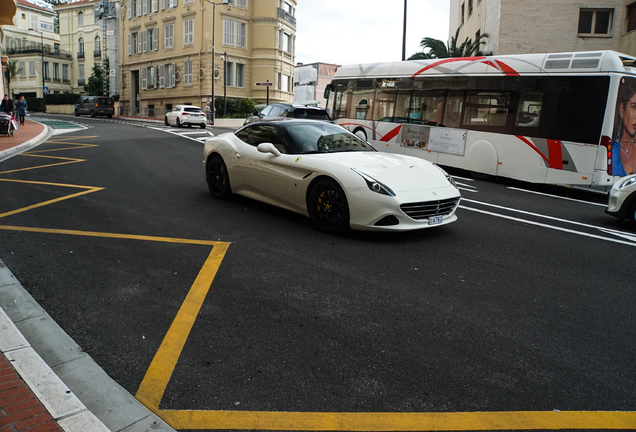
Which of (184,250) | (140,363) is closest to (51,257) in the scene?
(184,250)

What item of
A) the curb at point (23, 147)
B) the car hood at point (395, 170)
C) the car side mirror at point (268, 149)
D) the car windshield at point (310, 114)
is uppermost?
the car windshield at point (310, 114)

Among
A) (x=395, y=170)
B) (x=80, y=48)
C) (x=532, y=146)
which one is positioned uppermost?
(x=80, y=48)

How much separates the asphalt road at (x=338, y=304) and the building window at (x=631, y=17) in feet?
76.9

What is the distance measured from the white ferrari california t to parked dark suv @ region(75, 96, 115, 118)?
41.2m

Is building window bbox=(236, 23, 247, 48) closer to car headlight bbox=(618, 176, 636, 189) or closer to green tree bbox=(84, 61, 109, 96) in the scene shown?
→ green tree bbox=(84, 61, 109, 96)

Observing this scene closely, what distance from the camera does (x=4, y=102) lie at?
26344mm

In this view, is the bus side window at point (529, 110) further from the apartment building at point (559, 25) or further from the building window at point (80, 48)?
the building window at point (80, 48)

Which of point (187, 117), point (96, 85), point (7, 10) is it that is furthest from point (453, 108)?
point (96, 85)

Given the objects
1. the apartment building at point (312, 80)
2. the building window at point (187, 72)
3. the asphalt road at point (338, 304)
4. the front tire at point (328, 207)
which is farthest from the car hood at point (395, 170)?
the apartment building at point (312, 80)

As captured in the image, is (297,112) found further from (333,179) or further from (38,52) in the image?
(38,52)

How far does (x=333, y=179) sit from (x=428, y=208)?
4.01 feet

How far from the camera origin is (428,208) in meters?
6.45

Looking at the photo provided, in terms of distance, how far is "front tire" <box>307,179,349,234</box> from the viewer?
6480mm

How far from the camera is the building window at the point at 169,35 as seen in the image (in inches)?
1966
